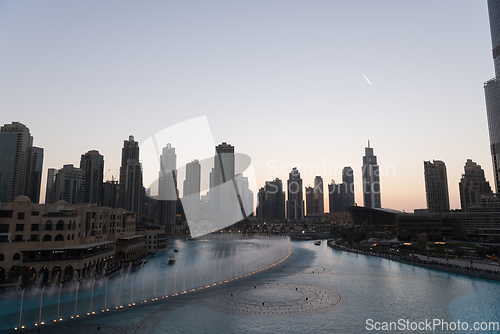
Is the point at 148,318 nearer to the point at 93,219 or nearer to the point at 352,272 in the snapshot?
the point at 93,219

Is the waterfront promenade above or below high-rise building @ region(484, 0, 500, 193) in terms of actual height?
below

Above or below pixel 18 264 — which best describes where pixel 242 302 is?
below

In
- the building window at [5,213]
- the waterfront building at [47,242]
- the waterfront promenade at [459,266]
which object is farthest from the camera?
the waterfront promenade at [459,266]

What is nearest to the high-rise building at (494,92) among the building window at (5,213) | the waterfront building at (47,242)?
the waterfront building at (47,242)

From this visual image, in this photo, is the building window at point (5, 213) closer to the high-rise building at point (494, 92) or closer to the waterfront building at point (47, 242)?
the waterfront building at point (47, 242)

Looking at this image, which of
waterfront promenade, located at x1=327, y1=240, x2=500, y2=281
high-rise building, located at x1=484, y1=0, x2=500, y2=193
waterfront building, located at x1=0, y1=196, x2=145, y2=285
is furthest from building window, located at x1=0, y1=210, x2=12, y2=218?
high-rise building, located at x1=484, y1=0, x2=500, y2=193

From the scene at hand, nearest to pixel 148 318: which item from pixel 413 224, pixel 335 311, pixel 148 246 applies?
pixel 335 311

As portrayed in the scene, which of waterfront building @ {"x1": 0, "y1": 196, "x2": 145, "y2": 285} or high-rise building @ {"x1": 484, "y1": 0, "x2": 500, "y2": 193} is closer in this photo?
waterfront building @ {"x1": 0, "y1": 196, "x2": 145, "y2": 285}

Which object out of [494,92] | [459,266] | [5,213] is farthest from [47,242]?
[494,92]

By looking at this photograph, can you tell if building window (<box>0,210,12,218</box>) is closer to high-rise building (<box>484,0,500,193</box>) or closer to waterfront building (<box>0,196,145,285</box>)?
waterfront building (<box>0,196,145,285</box>)

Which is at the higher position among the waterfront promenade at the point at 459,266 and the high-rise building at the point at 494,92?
the high-rise building at the point at 494,92

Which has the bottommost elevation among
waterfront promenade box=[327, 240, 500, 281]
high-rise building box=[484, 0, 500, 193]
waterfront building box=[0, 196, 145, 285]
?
waterfront promenade box=[327, 240, 500, 281]
